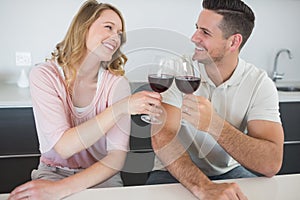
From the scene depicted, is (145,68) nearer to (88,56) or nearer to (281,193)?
(88,56)

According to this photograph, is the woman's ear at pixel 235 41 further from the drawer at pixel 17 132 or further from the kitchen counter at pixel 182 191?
the drawer at pixel 17 132

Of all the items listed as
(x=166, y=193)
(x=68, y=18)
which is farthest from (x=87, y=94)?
(x=68, y=18)

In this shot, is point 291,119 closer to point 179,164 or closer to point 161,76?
point 179,164

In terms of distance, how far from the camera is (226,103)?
5.11 ft

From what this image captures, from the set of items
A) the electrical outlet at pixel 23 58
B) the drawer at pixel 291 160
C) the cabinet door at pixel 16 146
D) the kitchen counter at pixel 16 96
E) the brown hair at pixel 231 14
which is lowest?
the drawer at pixel 291 160

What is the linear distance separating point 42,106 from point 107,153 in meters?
0.30

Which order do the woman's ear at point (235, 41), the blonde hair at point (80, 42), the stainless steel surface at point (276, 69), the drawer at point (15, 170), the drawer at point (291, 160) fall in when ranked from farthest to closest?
the stainless steel surface at point (276, 69)
the drawer at point (291, 160)
the drawer at point (15, 170)
the woman's ear at point (235, 41)
the blonde hair at point (80, 42)

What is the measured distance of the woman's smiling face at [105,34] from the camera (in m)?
1.34

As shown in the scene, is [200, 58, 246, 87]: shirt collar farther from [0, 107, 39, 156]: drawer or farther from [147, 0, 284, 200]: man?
[0, 107, 39, 156]: drawer

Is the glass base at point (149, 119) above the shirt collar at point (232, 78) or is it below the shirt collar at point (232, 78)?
below

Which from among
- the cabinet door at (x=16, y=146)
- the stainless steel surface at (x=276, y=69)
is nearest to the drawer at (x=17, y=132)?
the cabinet door at (x=16, y=146)

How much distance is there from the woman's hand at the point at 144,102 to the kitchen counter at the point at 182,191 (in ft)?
0.80

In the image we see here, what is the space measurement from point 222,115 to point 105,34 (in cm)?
59

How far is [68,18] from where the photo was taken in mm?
2338
